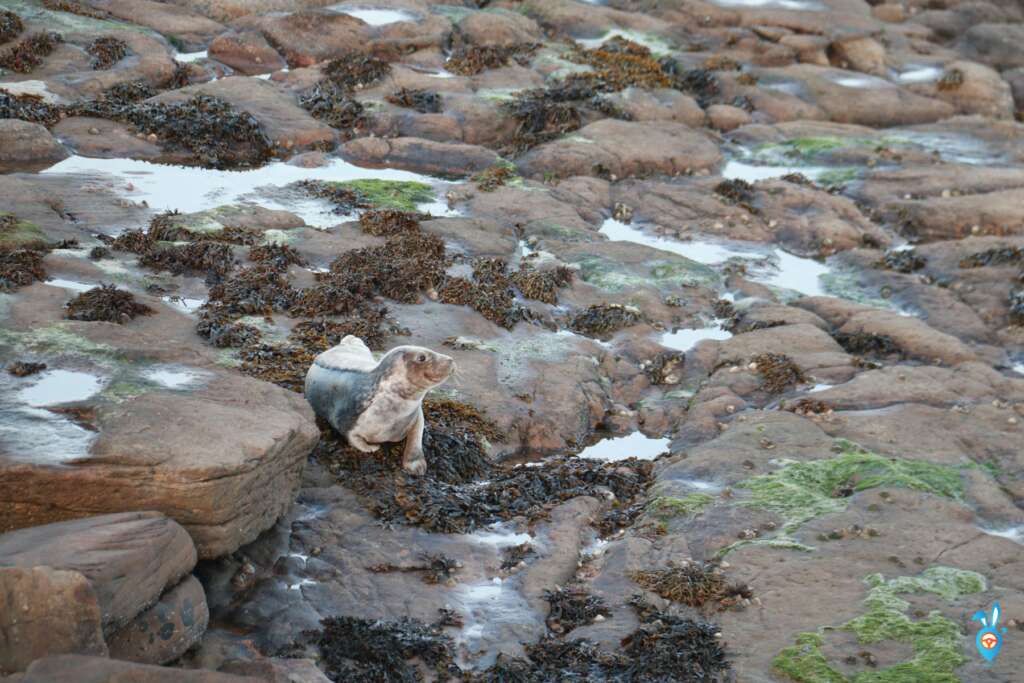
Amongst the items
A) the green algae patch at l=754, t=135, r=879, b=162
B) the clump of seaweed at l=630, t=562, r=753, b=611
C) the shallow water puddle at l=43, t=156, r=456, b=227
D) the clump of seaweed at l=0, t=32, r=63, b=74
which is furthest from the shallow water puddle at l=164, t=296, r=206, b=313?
the green algae patch at l=754, t=135, r=879, b=162

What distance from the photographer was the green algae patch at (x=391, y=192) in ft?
46.6

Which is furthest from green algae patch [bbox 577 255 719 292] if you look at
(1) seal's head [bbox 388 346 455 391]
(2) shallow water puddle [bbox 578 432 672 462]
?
(1) seal's head [bbox 388 346 455 391]

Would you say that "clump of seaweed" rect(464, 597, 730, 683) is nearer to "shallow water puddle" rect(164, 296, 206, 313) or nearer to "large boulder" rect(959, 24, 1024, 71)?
"shallow water puddle" rect(164, 296, 206, 313)

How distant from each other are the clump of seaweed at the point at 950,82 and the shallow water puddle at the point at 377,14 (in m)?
9.66

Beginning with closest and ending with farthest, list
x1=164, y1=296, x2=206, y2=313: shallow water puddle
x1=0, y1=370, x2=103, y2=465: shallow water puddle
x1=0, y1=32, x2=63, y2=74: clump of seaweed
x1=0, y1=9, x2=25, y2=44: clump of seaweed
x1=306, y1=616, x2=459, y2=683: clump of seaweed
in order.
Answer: x1=0, y1=370, x2=103, y2=465: shallow water puddle < x1=306, y1=616, x2=459, y2=683: clump of seaweed < x1=164, y1=296, x2=206, y2=313: shallow water puddle < x1=0, y1=32, x2=63, y2=74: clump of seaweed < x1=0, y1=9, x2=25, y2=44: clump of seaweed

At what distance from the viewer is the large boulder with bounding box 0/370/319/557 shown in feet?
21.6

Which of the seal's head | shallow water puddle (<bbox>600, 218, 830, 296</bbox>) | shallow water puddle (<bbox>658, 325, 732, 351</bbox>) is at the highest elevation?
the seal's head

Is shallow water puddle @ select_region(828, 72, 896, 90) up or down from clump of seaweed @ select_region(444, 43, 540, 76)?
down

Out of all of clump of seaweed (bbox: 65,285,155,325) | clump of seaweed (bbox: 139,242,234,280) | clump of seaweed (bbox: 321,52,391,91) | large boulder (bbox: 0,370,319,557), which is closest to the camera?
large boulder (bbox: 0,370,319,557)

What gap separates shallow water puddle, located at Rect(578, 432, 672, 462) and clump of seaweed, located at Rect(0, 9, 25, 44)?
1142 cm

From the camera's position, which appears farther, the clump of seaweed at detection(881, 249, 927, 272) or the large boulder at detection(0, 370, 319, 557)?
the clump of seaweed at detection(881, 249, 927, 272)

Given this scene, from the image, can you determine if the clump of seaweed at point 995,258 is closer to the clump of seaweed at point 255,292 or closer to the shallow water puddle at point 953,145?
the shallow water puddle at point 953,145

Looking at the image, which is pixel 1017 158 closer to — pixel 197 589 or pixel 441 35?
pixel 441 35

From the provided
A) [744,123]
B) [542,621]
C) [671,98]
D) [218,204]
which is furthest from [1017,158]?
[542,621]
